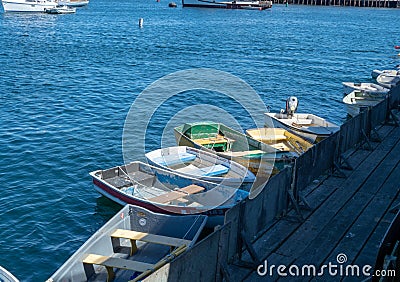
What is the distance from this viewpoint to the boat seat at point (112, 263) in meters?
11.6

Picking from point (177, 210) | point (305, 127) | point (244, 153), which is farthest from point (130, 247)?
point (305, 127)

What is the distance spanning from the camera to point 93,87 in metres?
41.7

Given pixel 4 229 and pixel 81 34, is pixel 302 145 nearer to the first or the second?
pixel 4 229

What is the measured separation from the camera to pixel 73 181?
22797 millimetres

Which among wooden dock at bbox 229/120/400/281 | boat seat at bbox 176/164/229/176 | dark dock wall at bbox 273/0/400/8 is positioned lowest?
boat seat at bbox 176/164/229/176

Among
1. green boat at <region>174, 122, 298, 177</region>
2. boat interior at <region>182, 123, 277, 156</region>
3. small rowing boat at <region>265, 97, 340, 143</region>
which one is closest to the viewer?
green boat at <region>174, 122, 298, 177</region>

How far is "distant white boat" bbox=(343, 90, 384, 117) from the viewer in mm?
33938

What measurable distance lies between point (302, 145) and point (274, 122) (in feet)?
12.7

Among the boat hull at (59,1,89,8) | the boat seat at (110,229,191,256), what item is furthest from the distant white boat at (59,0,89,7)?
the boat seat at (110,229,191,256)

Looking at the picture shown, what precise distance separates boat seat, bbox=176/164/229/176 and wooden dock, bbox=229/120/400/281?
241 inches

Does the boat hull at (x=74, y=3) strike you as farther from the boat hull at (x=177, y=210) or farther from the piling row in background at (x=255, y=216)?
the piling row in background at (x=255, y=216)

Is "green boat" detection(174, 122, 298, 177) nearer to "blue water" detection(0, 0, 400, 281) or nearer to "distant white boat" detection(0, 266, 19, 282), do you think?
"blue water" detection(0, 0, 400, 281)

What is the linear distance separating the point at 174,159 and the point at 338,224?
1091 cm

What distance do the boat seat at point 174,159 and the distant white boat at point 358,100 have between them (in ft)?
53.1
